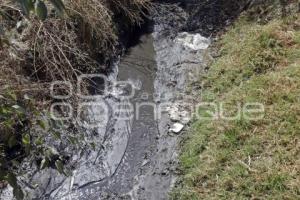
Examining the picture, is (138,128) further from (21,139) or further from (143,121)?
(21,139)

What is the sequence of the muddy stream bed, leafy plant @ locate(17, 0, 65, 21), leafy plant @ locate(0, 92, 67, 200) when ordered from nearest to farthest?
leafy plant @ locate(17, 0, 65, 21) < leafy plant @ locate(0, 92, 67, 200) < the muddy stream bed

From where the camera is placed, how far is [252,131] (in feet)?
11.0

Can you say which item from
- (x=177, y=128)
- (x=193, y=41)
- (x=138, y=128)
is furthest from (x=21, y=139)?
(x=193, y=41)

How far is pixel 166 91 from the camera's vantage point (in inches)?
Answer: 172

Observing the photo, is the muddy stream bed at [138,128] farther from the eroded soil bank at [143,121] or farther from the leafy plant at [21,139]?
the leafy plant at [21,139]

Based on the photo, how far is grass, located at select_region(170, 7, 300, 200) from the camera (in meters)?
3.00

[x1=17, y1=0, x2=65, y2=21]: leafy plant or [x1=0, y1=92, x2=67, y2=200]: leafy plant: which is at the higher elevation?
[x1=17, y1=0, x2=65, y2=21]: leafy plant

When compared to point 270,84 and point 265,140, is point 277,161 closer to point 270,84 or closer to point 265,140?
point 265,140

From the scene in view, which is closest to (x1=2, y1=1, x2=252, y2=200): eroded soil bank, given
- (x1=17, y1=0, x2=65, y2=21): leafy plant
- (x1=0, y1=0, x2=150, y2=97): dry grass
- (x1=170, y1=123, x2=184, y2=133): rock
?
(x1=170, y1=123, x2=184, y2=133): rock

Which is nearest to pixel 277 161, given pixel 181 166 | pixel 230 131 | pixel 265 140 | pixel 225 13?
pixel 265 140

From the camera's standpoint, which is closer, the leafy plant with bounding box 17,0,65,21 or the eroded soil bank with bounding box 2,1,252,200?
the leafy plant with bounding box 17,0,65,21

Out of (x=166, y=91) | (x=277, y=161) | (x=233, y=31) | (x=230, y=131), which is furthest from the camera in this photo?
(x=233, y=31)

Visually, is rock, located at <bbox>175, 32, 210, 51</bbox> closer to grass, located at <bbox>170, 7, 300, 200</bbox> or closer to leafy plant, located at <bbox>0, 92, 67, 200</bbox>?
grass, located at <bbox>170, 7, 300, 200</bbox>

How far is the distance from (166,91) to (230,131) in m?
1.12
